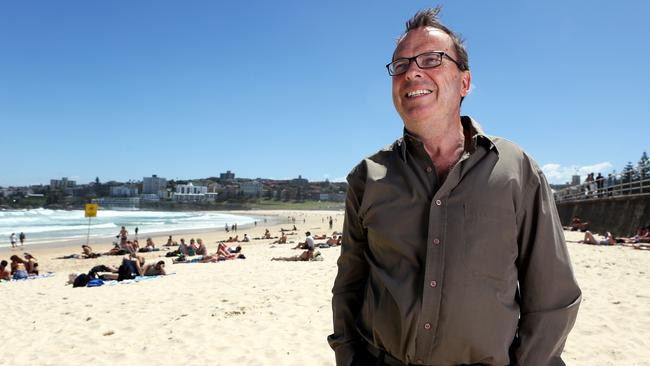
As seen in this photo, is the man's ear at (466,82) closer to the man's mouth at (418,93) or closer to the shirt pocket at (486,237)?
the man's mouth at (418,93)

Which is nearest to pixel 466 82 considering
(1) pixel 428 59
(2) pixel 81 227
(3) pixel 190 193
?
(1) pixel 428 59

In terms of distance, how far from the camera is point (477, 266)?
1230 mm

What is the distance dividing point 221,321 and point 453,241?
16.9 ft

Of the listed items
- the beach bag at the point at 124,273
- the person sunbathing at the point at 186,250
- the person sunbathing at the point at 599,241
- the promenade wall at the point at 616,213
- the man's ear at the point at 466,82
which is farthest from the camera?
the person sunbathing at the point at 186,250

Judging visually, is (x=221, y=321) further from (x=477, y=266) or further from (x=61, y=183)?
(x=61, y=183)

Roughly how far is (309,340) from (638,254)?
9.29 m

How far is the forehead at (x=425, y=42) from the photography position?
141cm

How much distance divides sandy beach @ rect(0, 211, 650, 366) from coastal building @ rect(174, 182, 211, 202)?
473 feet

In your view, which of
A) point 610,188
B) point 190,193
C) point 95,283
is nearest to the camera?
point 95,283

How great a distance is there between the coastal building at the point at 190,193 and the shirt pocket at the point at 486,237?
152 meters

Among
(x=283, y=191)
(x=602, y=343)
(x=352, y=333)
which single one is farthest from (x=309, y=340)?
(x=283, y=191)

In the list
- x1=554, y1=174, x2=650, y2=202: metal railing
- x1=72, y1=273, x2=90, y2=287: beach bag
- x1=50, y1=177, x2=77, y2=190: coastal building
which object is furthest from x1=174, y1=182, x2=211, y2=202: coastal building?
x1=72, y1=273, x2=90, y2=287: beach bag

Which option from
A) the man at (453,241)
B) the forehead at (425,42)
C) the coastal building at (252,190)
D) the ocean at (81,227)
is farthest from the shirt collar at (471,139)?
the coastal building at (252,190)

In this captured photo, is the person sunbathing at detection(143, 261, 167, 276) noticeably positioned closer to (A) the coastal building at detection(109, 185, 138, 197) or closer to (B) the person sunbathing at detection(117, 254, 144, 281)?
(B) the person sunbathing at detection(117, 254, 144, 281)
